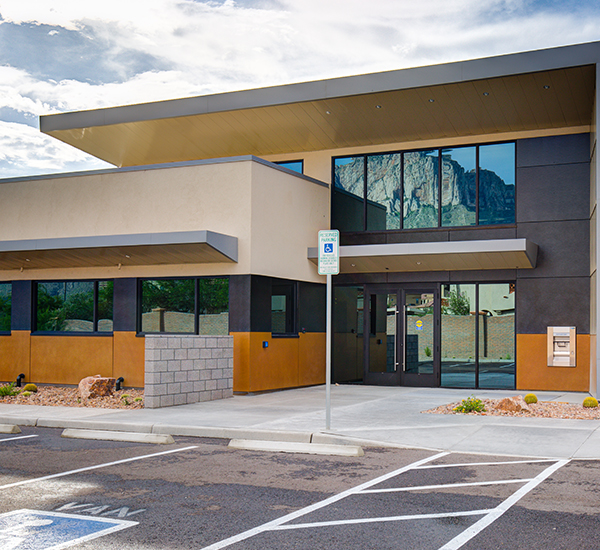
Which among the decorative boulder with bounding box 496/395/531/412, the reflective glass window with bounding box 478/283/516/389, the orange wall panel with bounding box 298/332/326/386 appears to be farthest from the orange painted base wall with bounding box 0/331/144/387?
the decorative boulder with bounding box 496/395/531/412

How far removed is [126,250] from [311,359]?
5.89 metres

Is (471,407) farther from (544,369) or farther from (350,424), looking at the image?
(544,369)

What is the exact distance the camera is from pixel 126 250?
16156 millimetres

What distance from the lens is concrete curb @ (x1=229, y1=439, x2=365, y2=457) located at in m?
9.05

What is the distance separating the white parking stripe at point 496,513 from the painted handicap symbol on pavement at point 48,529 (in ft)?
8.56

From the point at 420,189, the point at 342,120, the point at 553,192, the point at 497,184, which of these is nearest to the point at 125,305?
the point at 342,120

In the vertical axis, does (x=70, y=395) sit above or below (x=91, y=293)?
below

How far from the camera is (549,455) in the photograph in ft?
29.1

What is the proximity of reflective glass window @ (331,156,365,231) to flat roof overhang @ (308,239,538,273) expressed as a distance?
1.34m

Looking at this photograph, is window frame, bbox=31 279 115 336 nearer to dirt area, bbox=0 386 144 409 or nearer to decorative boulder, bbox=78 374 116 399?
dirt area, bbox=0 386 144 409

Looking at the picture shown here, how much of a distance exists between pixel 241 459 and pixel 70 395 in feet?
27.7

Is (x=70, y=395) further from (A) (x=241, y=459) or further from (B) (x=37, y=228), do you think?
(A) (x=241, y=459)

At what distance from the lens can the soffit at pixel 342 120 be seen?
1603 centimetres

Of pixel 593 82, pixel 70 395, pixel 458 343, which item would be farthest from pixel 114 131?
pixel 593 82
